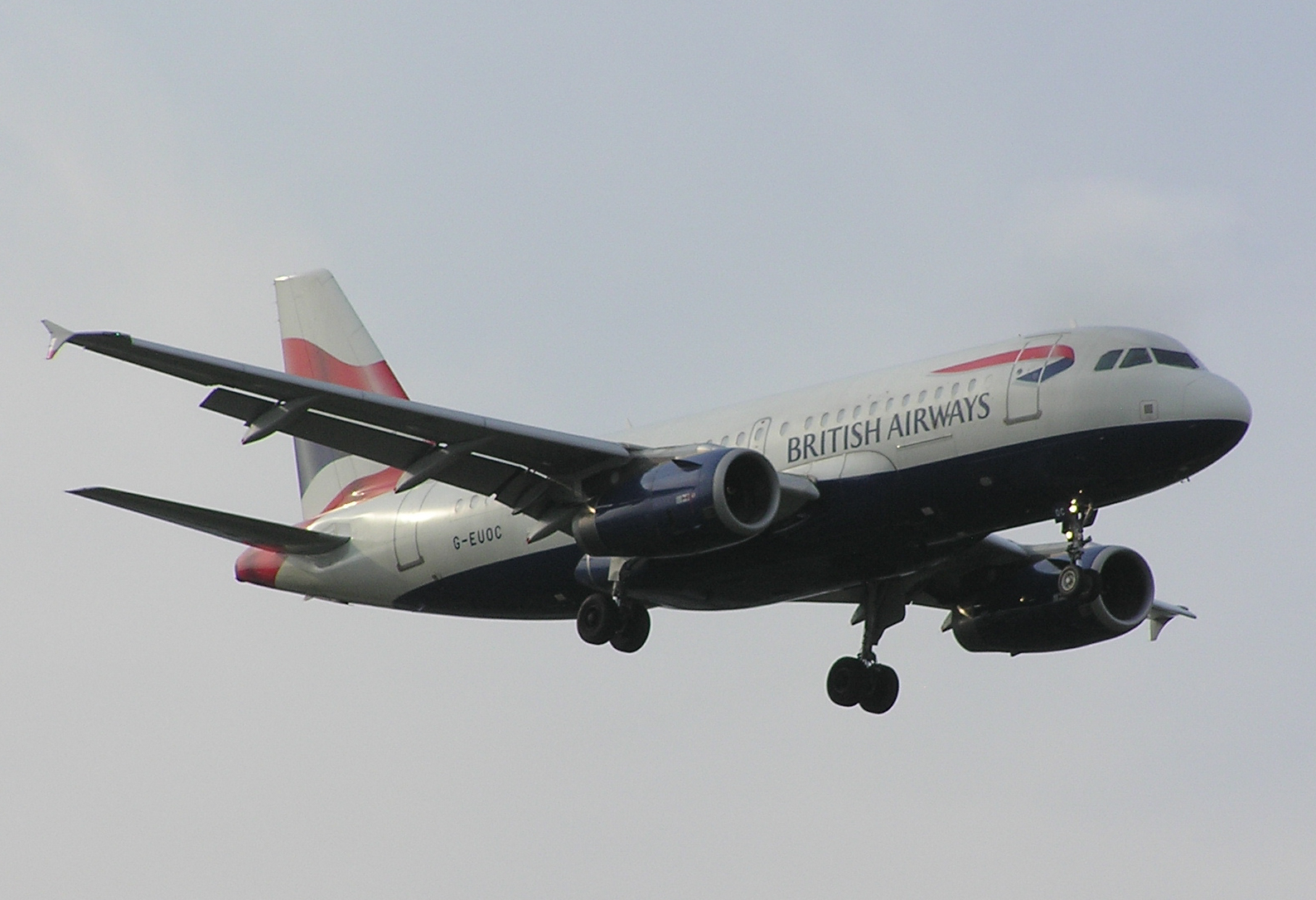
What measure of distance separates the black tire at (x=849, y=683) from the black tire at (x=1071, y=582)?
20.9 feet

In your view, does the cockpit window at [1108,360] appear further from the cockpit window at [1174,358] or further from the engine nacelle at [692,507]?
the engine nacelle at [692,507]

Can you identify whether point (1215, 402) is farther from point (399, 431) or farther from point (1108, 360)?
point (399, 431)

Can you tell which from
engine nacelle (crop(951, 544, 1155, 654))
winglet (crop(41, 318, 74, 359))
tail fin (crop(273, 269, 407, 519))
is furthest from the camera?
tail fin (crop(273, 269, 407, 519))

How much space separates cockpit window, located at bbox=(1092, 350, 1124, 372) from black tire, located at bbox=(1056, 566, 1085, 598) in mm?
3196

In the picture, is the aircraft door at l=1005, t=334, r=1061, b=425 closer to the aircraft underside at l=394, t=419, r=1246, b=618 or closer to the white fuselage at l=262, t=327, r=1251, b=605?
the white fuselage at l=262, t=327, r=1251, b=605

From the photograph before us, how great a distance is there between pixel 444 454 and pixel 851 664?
31.3 ft

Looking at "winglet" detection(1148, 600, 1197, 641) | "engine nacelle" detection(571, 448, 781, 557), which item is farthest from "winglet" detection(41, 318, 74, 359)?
"winglet" detection(1148, 600, 1197, 641)

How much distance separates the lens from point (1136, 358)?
3089 centimetres

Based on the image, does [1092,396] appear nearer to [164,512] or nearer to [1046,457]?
[1046,457]

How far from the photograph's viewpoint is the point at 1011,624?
3731 cm

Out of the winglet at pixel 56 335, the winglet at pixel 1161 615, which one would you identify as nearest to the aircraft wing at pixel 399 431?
the winglet at pixel 56 335

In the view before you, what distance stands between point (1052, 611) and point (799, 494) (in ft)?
24.9

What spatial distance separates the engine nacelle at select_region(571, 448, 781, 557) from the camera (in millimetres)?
31156

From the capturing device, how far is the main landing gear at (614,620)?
112ft
